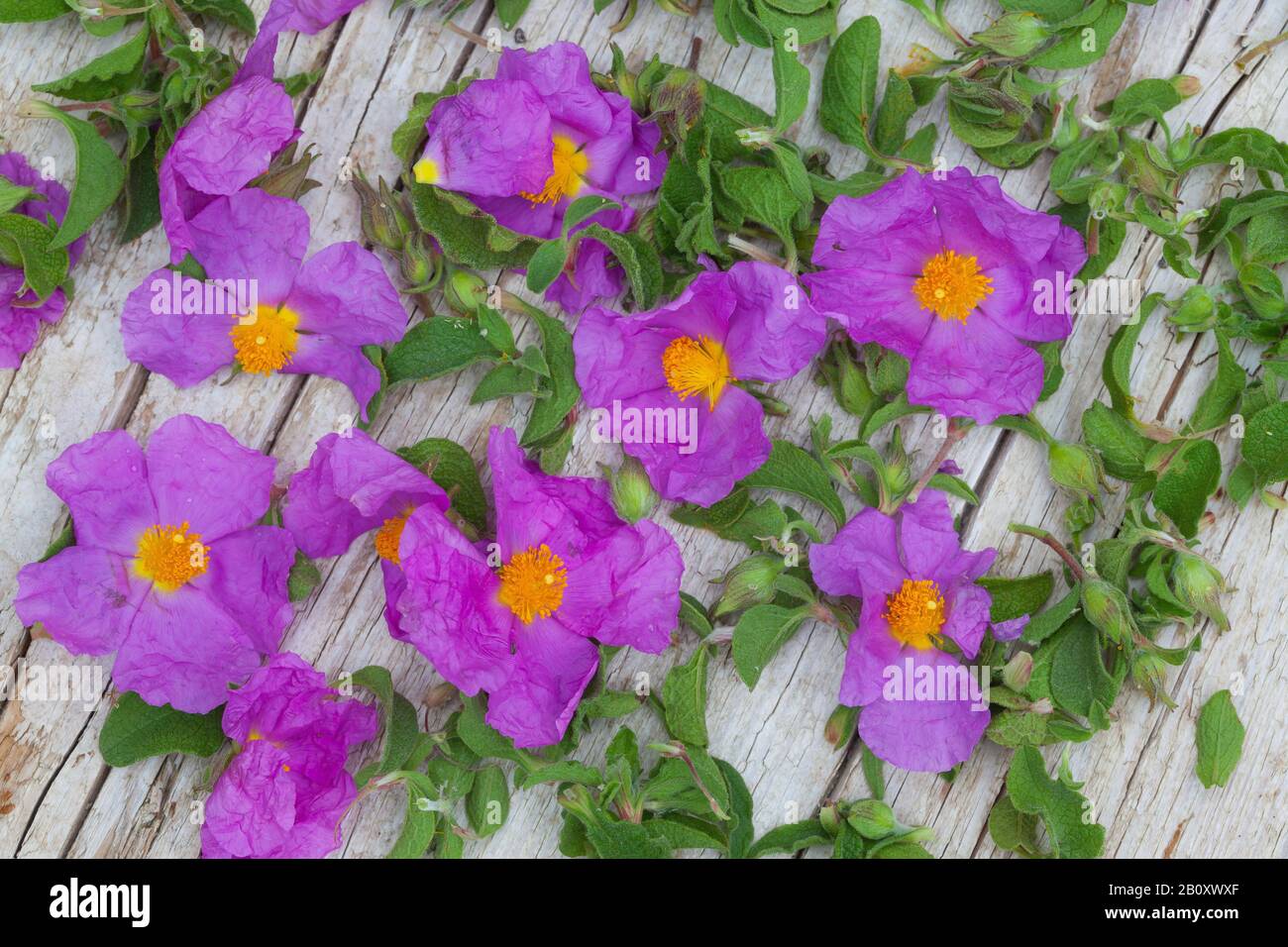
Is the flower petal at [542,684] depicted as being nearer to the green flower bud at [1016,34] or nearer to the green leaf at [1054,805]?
the green leaf at [1054,805]

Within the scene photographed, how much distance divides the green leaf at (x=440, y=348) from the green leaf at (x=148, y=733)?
66cm

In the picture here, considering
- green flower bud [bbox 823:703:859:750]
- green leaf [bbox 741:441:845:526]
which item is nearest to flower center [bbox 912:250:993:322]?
green leaf [bbox 741:441:845:526]

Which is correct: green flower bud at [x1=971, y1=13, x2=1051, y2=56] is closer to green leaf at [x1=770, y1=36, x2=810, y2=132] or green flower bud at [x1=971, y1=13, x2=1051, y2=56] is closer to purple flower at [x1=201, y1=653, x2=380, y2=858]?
green leaf at [x1=770, y1=36, x2=810, y2=132]

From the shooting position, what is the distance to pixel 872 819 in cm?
184

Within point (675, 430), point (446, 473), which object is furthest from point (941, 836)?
point (446, 473)

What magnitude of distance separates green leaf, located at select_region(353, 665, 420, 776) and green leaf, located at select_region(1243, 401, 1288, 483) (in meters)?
1.47

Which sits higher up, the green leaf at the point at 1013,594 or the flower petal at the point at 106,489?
the green leaf at the point at 1013,594

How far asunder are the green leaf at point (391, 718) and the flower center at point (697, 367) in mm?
673

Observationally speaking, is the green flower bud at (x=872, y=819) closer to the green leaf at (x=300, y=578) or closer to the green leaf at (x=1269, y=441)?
the green leaf at (x=1269, y=441)

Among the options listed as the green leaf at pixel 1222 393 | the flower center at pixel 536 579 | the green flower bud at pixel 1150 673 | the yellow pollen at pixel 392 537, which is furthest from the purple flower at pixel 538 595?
the green leaf at pixel 1222 393

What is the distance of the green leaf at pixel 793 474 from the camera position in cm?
183

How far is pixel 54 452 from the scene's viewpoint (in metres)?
1.85

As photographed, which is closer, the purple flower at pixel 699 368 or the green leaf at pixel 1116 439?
the purple flower at pixel 699 368

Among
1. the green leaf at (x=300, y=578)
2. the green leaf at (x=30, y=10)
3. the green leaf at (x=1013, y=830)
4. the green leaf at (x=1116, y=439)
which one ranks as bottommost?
the green leaf at (x=1013, y=830)
